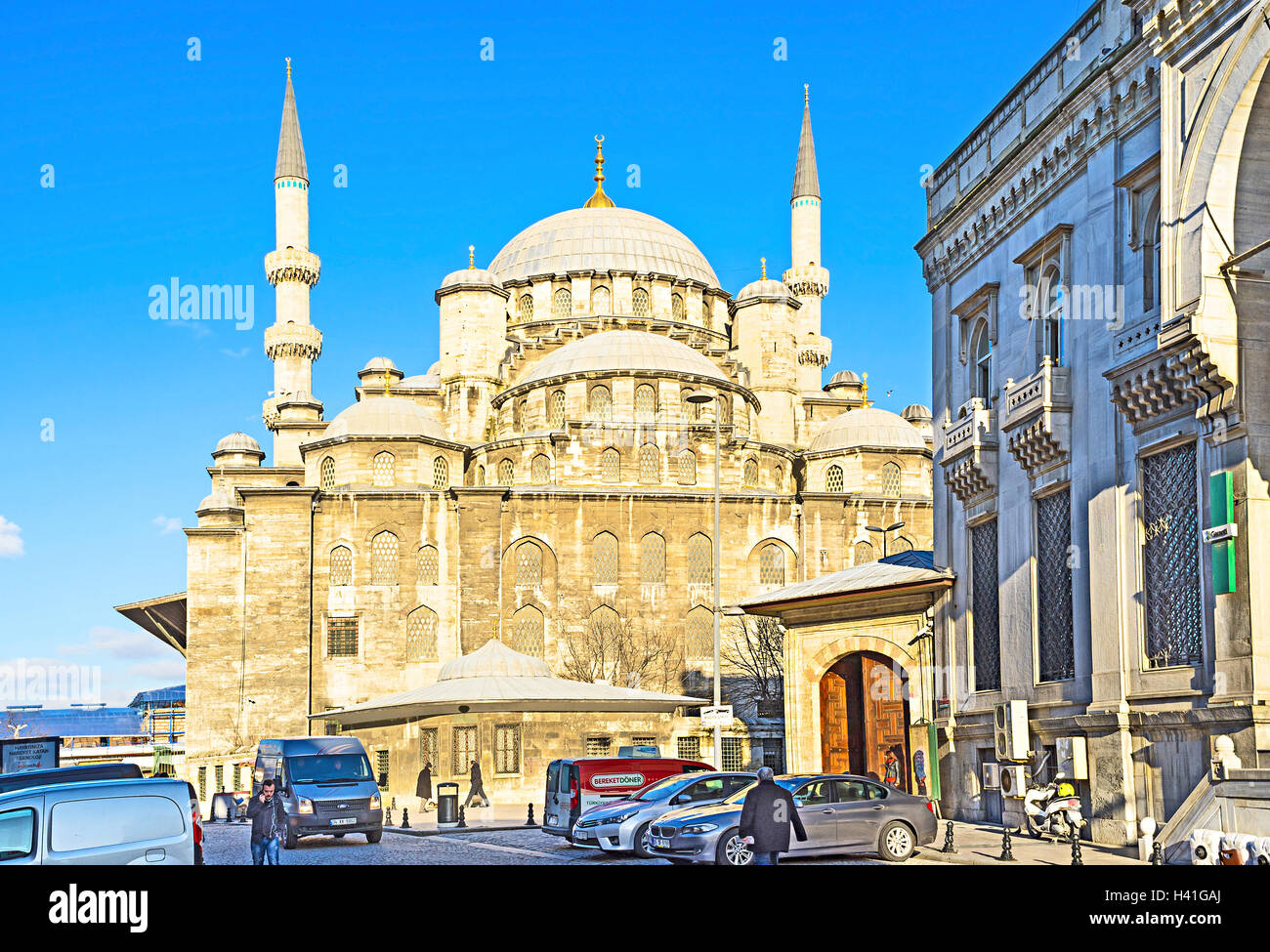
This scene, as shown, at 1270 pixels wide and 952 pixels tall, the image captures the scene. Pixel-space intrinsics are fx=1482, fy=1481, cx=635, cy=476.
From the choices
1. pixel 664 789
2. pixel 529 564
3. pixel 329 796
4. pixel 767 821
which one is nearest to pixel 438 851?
pixel 329 796

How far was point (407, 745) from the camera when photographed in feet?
131

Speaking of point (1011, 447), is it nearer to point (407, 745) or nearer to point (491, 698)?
point (491, 698)

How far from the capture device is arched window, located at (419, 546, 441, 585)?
5406cm

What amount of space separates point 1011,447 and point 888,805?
7172mm

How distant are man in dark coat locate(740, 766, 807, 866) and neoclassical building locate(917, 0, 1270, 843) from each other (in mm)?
6332

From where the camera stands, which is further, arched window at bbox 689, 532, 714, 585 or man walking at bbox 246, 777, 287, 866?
arched window at bbox 689, 532, 714, 585

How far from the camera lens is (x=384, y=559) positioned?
5428 cm

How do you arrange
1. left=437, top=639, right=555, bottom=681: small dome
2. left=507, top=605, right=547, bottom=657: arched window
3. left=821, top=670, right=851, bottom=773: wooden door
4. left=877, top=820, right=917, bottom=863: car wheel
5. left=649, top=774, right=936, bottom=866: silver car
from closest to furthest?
left=649, top=774, right=936, bottom=866: silver car
left=877, top=820, right=917, bottom=863: car wheel
left=821, top=670, right=851, bottom=773: wooden door
left=437, top=639, right=555, bottom=681: small dome
left=507, top=605, right=547, bottom=657: arched window

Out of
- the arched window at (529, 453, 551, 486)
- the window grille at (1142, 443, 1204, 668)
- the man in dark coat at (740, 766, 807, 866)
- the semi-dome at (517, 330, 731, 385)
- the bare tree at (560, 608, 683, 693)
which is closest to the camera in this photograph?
the man in dark coat at (740, 766, 807, 866)

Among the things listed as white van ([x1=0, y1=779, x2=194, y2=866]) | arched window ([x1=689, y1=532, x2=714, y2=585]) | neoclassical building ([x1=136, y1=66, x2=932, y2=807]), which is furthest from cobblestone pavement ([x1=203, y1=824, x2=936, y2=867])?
arched window ([x1=689, y1=532, x2=714, y2=585])

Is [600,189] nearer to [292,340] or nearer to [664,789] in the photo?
[292,340]

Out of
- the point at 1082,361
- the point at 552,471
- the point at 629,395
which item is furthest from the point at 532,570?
the point at 1082,361

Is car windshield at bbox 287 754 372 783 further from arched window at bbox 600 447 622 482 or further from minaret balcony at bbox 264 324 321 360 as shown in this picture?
minaret balcony at bbox 264 324 321 360

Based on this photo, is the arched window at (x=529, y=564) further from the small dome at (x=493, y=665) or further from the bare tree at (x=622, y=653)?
the small dome at (x=493, y=665)
